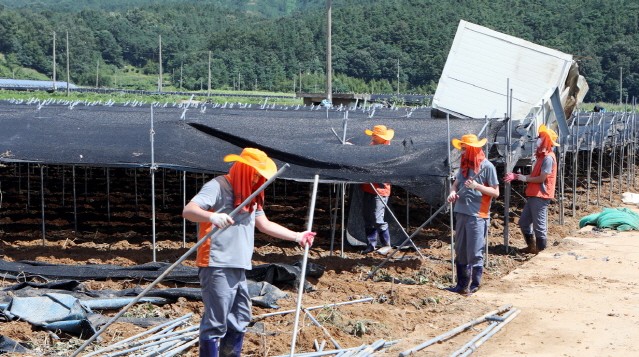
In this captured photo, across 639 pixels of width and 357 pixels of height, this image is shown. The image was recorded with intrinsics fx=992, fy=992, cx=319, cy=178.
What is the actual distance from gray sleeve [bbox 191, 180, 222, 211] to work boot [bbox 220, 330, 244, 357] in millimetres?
864

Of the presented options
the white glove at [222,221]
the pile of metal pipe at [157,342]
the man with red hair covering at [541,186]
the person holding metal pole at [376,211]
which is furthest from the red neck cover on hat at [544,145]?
the white glove at [222,221]

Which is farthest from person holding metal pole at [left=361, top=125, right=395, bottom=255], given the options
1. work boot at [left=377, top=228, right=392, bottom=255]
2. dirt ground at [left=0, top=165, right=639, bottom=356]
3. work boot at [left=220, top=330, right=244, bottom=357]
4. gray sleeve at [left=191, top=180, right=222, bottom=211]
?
gray sleeve at [left=191, top=180, right=222, bottom=211]

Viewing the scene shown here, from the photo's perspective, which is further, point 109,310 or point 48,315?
point 109,310

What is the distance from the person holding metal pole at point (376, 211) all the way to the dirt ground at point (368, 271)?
248 millimetres

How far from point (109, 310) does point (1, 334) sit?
125 centimetres

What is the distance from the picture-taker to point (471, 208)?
32.5ft

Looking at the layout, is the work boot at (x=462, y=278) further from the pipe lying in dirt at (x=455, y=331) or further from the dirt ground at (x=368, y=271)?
the pipe lying in dirt at (x=455, y=331)

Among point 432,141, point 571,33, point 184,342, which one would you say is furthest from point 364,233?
point 571,33

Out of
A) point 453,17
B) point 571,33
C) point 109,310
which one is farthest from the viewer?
point 453,17

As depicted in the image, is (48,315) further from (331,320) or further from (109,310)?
(331,320)

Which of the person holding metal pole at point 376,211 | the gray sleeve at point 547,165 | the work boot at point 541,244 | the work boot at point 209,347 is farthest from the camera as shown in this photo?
the work boot at point 541,244

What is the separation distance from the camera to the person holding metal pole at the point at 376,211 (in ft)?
40.8

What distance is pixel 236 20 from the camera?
14100 cm

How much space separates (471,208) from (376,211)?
2658 millimetres
